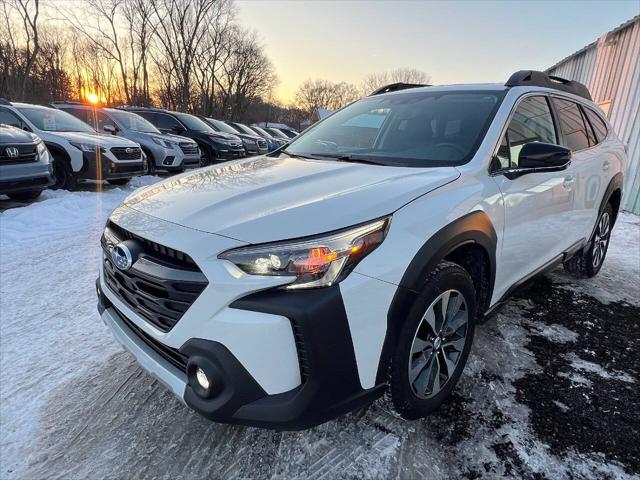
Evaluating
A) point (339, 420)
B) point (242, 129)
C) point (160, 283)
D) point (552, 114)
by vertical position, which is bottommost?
point (339, 420)

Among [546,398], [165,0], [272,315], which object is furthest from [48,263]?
[165,0]

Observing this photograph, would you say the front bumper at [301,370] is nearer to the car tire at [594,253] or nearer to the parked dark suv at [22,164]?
the car tire at [594,253]

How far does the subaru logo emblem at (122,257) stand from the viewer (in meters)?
1.73

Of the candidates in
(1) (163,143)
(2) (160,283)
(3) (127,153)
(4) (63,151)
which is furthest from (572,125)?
(1) (163,143)

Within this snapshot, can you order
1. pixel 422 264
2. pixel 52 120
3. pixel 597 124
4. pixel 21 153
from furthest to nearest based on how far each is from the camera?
1. pixel 52 120
2. pixel 21 153
3. pixel 597 124
4. pixel 422 264

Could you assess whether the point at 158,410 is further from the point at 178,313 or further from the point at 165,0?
the point at 165,0

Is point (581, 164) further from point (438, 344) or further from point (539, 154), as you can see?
point (438, 344)

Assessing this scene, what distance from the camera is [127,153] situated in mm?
7941

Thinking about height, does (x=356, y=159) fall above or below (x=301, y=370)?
above

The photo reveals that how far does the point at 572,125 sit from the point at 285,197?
111 inches

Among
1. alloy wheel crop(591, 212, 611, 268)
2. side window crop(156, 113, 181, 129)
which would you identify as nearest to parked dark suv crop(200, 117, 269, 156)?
side window crop(156, 113, 181, 129)

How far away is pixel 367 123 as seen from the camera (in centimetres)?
308

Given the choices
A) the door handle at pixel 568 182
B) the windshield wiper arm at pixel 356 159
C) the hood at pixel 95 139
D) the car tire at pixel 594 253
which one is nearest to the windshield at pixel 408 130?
the windshield wiper arm at pixel 356 159

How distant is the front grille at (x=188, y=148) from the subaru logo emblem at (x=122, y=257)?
897 cm
